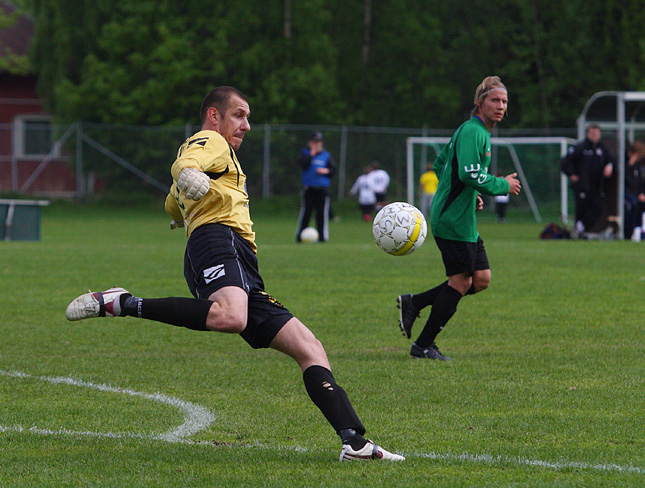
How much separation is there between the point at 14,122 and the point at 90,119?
5.01 m

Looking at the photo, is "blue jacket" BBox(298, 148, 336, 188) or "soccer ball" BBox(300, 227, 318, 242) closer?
"blue jacket" BBox(298, 148, 336, 188)

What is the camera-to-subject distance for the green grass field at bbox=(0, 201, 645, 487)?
4.36m

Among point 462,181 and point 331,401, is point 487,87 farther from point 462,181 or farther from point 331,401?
point 331,401

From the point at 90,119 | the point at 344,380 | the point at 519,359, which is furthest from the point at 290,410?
the point at 90,119

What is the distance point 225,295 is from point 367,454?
98cm

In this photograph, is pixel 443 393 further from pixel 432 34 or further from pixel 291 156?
pixel 432 34

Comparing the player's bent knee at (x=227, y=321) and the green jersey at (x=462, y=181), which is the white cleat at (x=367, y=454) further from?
the green jersey at (x=462, y=181)

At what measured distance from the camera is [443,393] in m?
6.09

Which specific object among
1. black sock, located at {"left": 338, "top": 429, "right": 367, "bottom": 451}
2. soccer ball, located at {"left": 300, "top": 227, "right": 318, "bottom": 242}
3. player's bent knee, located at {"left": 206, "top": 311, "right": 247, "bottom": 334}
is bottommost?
soccer ball, located at {"left": 300, "top": 227, "right": 318, "bottom": 242}

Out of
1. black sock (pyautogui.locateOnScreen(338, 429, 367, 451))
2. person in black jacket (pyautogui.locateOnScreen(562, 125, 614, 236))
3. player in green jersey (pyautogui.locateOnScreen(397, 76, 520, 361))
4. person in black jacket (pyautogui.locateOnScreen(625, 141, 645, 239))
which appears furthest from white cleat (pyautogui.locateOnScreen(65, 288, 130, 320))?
person in black jacket (pyautogui.locateOnScreen(625, 141, 645, 239))

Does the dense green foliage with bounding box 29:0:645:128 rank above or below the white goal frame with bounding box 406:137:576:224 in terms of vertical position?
above

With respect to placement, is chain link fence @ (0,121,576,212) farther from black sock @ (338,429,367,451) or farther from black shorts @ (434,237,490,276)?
black sock @ (338,429,367,451)

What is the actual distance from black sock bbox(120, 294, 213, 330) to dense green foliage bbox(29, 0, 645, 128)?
30422mm

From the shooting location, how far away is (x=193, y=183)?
448cm
